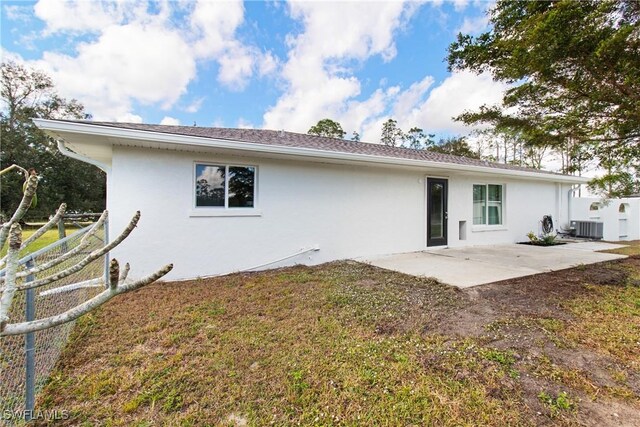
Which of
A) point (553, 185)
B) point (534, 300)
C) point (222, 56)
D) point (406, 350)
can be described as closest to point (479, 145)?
point (553, 185)

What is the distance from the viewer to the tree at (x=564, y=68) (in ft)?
12.5

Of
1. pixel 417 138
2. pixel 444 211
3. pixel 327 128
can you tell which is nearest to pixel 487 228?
pixel 444 211

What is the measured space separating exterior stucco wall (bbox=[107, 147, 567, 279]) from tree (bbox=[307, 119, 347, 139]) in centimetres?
2079

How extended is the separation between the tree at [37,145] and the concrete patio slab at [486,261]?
23.4 metres

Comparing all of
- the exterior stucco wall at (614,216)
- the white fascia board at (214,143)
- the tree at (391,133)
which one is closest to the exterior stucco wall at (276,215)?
the white fascia board at (214,143)

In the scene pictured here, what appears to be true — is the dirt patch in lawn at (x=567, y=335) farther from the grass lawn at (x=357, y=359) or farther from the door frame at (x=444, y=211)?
the door frame at (x=444, y=211)

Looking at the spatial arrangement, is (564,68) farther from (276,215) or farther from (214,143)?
(214,143)

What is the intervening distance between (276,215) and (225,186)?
1268 mm

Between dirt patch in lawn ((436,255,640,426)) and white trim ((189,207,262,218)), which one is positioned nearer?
dirt patch in lawn ((436,255,640,426))

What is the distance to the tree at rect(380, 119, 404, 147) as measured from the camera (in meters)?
33.5

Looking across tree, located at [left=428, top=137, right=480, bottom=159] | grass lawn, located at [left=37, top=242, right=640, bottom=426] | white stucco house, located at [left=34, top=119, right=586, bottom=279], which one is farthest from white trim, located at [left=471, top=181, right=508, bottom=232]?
tree, located at [left=428, top=137, right=480, bottom=159]

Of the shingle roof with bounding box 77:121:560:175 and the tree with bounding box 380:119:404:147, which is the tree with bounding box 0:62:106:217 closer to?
the shingle roof with bounding box 77:121:560:175

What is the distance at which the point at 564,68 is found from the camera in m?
4.40

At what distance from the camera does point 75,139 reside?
525 cm
